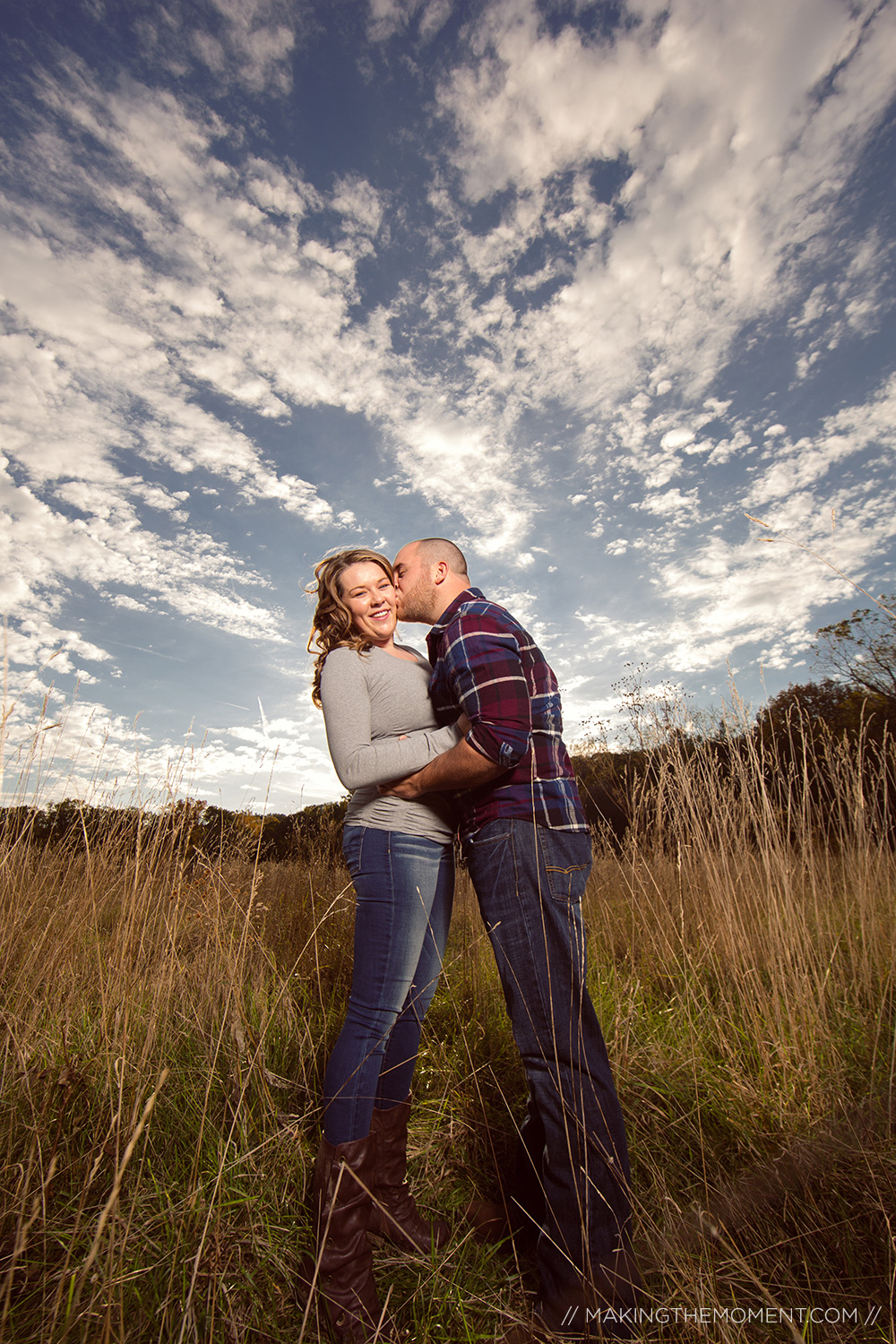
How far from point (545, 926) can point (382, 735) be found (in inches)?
28.5

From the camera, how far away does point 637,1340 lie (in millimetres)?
1341

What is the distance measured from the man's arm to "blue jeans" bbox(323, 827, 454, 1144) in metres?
0.13

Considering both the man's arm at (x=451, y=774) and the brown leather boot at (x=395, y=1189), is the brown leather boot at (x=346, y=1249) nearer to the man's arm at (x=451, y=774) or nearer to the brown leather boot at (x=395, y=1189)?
the brown leather boot at (x=395, y=1189)

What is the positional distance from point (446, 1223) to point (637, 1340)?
2.65 ft

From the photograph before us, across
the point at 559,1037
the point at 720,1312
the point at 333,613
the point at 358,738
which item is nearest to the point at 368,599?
the point at 333,613

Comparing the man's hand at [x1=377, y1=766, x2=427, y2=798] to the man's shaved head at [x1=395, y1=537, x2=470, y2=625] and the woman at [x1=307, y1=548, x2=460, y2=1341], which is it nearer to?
the woman at [x1=307, y1=548, x2=460, y2=1341]

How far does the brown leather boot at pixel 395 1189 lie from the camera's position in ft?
6.00

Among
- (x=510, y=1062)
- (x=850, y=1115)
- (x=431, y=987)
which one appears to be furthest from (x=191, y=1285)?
(x=850, y=1115)

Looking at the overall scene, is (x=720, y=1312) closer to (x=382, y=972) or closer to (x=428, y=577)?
(x=382, y=972)

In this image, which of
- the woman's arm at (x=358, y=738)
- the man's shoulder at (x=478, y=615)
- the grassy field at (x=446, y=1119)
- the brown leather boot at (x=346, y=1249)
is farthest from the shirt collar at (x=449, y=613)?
the brown leather boot at (x=346, y=1249)

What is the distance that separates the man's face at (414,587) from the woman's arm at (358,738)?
0.38m

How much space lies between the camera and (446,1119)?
8.06 ft

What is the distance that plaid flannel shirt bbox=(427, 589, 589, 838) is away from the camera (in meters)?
1.64

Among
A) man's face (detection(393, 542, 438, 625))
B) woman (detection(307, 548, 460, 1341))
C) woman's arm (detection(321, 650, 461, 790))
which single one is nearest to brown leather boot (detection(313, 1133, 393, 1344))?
woman (detection(307, 548, 460, 1341))
